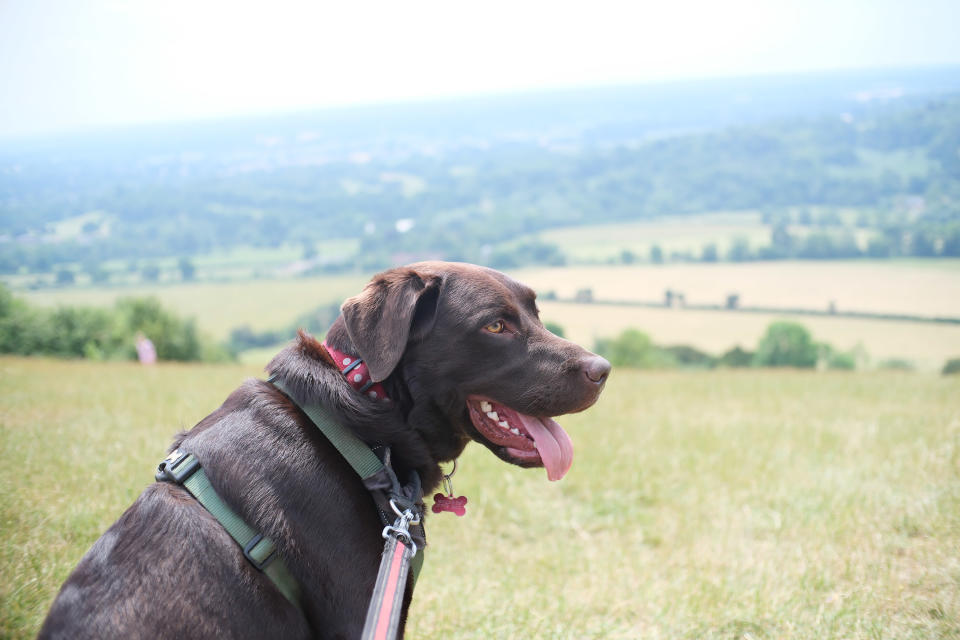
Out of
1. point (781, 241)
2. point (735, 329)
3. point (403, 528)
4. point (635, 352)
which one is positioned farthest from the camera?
point (781, 241)

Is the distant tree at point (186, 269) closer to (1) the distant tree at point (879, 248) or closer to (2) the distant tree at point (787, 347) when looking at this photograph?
(2) the distant tree at point (787, 347)

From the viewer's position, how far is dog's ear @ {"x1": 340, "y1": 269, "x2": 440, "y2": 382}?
2.89 meters

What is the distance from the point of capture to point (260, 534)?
2.61 metres

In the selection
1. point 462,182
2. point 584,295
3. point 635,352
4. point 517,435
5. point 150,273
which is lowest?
point 584,295

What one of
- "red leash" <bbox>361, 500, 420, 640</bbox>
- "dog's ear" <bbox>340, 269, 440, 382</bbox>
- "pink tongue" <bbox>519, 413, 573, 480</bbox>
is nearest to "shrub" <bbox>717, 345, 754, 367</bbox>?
"pink tongue" <bbox>519, 413, 573, 480</bbox>

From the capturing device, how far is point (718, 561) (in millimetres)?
5359

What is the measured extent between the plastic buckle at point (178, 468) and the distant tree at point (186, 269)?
10196cm

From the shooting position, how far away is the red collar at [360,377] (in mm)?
2994

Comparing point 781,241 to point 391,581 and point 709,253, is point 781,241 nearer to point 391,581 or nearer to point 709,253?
point 709,253

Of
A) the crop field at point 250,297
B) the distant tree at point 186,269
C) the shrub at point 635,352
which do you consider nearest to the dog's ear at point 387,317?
the shrub at point 635,352

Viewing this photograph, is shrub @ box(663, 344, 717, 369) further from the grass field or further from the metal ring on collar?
the metal ring on collar

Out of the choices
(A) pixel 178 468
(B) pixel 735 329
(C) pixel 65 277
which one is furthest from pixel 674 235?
(A) pixel 178 468

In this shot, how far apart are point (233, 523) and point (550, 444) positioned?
1.43 m

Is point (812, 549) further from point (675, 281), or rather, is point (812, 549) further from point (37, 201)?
point (675, 281)
